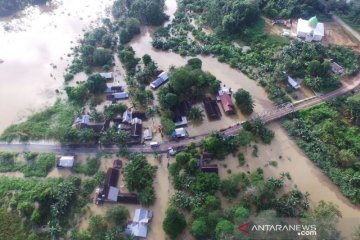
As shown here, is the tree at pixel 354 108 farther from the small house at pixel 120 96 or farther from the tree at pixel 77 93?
the tree at pixel 77 93

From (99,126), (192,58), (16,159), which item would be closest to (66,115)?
(99,126)

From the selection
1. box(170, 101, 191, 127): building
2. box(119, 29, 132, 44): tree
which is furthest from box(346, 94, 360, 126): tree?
box(119, 29, 132, 44): tree

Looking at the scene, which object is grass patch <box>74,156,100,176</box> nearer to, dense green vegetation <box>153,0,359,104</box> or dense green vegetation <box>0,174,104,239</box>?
dense green vegetation <box>0,174,104,239</box>

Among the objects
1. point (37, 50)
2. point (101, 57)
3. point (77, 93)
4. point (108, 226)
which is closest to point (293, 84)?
point (101, 57)

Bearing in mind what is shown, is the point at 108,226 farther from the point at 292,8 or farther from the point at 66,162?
the point at 292,8

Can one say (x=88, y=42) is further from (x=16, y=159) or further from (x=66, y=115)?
(x=16, y=159)
